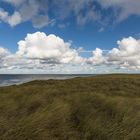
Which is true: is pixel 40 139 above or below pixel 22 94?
below

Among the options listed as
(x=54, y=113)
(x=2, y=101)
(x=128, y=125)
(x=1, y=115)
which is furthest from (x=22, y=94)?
(x=128, y=125)

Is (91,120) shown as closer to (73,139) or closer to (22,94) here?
(73,139)

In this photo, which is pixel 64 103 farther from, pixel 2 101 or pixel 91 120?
pixel 2 101

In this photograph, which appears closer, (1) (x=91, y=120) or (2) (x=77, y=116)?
(1) (x=91, y=120)

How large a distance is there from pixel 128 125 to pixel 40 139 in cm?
466

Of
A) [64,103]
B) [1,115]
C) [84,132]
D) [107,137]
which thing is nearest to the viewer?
[107,137]

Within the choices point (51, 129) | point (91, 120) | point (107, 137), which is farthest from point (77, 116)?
point (107, 137)

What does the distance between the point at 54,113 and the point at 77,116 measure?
1.48m

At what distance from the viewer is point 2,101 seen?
771 inches

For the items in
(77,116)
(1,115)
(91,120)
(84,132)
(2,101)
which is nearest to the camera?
(84,132)

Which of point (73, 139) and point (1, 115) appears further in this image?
Answer: point (1, 115)

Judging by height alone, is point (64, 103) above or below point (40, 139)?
above

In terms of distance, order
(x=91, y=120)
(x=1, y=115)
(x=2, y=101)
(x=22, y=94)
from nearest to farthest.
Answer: (x=91, y=120) < (x=1, y=115) < (x=2, y=101) < (x=22, y=94)

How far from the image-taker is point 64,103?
17.4 meters
